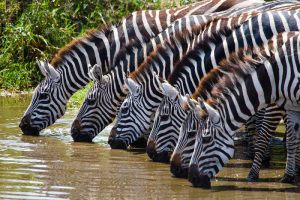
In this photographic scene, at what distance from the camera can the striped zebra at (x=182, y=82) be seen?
12664 mm

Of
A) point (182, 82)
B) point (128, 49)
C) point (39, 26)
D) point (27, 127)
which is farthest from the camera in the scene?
point (39, 26)

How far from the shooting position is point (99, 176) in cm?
1150

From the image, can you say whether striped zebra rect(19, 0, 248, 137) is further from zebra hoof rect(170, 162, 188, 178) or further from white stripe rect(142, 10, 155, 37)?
zebra hoof rect(170, 162, 188, 178)

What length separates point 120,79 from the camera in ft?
48.4

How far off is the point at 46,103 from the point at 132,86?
8.68ft

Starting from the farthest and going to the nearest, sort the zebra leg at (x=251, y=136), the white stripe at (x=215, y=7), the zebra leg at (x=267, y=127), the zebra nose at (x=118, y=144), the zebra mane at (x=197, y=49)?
the white stripe at (x=215, y=7), the zebra nose at (x=118, y=144), the zebra leg at (x=251, y=136), the zebra mane at (x=197, y=49), the zebra leg at (x=267, y=127)

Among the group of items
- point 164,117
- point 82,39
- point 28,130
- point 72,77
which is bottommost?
point 28,130

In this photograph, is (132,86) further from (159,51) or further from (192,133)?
(192,133)

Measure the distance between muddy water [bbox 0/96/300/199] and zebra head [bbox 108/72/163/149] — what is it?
0.70 ft

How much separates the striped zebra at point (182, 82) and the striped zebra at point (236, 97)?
152cm

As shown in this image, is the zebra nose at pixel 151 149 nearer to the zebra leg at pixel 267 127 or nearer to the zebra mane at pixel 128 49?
the zebra leg at pixel 267 127

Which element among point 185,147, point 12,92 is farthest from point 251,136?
point 12,92

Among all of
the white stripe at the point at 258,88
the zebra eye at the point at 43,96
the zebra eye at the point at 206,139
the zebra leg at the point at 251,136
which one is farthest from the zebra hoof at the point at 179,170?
the zebra eye at the point at 43,96

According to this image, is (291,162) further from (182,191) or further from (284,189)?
(182,191)
